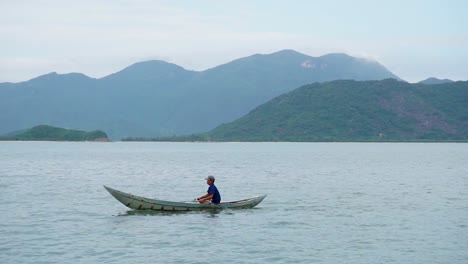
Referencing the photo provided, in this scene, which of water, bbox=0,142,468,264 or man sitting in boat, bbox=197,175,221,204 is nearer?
water, bbox=0,142,468,264

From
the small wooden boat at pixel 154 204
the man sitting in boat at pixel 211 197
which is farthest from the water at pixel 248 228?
the man sitting in boat at pixel 211 197

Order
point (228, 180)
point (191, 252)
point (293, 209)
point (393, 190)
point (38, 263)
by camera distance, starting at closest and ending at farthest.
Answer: point (38, 263), point (191, 252), point (293, 209), point (393, 190), point (228, 180)

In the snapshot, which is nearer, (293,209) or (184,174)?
(293,209)

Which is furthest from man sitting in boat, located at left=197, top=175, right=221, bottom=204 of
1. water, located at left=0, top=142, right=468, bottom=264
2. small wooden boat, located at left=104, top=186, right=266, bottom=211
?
water, located at left=0, top=142, right=468, bottom=264

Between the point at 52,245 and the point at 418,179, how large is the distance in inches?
1923

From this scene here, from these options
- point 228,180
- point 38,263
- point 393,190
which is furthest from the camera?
point 228,180

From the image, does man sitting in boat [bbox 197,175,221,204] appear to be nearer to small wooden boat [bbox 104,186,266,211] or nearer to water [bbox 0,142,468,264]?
small wooden boat [bbox 104,186,266,211]

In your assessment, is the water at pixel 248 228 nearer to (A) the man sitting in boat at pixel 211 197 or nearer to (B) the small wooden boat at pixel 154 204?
(B) the small wooden boat at pixel 154 204

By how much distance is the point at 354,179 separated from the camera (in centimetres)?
6812

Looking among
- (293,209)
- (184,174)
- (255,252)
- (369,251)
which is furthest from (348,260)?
(184,174)

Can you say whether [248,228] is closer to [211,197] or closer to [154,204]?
[211,197]

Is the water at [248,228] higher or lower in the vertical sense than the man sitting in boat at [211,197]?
lower

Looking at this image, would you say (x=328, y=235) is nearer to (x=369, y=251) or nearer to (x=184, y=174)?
(x=369, y=251)

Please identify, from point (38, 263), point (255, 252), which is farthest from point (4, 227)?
point (255, 252)
